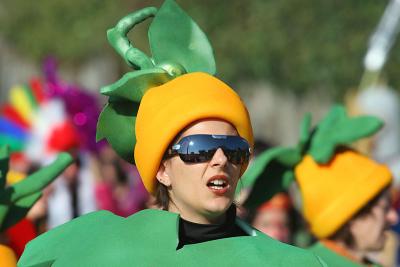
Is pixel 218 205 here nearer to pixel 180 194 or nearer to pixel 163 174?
pixel 180 194

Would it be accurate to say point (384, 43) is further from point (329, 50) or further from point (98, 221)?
point (98, 221)

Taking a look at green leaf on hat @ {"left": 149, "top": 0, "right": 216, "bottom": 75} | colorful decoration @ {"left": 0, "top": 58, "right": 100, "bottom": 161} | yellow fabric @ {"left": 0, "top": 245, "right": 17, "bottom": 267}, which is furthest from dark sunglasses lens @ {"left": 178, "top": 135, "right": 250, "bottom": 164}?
colorful decoration @ {"left": 0, "top": 58, "right": 100, "bottom": 161}

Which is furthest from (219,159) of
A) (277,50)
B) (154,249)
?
(277,50)

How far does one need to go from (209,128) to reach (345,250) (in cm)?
207

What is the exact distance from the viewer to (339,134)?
6520mm

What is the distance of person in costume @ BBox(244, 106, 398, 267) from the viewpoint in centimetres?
648

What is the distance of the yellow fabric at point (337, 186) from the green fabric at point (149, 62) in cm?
153

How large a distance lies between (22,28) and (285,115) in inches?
153

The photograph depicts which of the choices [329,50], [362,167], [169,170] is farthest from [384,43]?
[169,170]

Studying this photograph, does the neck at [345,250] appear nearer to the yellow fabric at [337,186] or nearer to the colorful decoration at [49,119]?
the yellow fabric at [337,186]

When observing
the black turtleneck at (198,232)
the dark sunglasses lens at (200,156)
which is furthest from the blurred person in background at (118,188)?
the dark sunglasses lens at (200,156)

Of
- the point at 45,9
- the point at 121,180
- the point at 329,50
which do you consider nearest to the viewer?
the point at 121,180

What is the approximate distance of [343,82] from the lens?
552 inches

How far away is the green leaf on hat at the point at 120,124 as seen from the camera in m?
5.05
